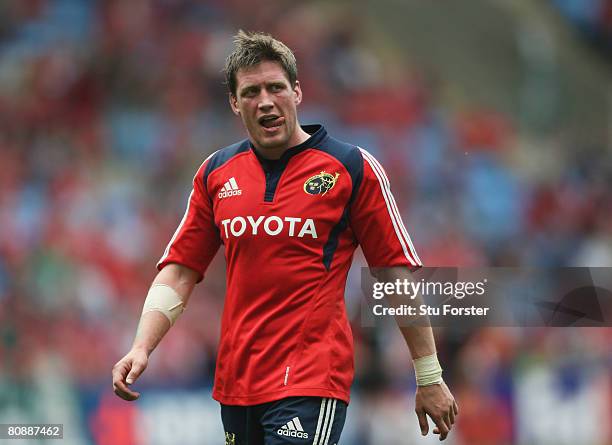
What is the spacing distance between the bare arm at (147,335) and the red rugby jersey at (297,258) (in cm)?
27

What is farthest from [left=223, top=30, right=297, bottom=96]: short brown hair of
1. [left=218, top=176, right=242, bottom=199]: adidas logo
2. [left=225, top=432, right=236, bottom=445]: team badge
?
[left=225, top=432, right=236, bottom=445]: team badge

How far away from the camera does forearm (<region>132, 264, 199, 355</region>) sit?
433 centimetres

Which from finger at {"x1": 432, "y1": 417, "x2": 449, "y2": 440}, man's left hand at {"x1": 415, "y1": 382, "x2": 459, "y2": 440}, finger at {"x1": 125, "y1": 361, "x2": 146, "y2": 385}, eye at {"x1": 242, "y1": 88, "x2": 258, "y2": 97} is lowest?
finger at {"x1": 432, "y1": 417, "x2": 449, "y2": 440}

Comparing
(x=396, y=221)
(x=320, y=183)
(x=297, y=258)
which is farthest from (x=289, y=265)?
(x=396, y=221)

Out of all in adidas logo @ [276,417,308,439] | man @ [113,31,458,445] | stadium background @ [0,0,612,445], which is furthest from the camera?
stadium background @ [0,0,612,445]

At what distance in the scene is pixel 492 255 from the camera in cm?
1060

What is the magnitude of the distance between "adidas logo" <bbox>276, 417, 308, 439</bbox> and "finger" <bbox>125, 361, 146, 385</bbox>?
1.83 feet

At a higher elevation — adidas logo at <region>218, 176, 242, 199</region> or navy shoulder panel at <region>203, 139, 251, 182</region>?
navy shoulder panel at <region>203, 139, 251, 182</region>

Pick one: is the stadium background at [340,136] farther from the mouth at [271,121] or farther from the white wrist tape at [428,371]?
the mouth at [271,121]

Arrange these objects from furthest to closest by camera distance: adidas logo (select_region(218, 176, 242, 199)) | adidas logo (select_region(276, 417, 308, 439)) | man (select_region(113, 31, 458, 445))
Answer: adidas logo (select_region(218, 176, 242, 199)) < man (select_region(113, 31, 458, 445)) < adidas logo (select_region(276, 417, 308, 439))

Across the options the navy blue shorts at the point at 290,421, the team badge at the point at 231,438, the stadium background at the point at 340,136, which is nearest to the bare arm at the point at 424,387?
the navy blue shorts at the point at 290,421

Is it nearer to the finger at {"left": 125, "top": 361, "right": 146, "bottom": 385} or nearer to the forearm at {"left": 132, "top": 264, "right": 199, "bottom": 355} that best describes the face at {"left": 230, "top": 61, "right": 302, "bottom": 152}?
the forearm at {"left": 132, "top": 264, "right": 199, "bottom": 355}

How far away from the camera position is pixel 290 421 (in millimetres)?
4031

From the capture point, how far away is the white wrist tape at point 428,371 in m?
4.20
